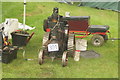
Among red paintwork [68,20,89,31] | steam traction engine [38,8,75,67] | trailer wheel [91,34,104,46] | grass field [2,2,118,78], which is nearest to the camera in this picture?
grass field [2,2,118,78]

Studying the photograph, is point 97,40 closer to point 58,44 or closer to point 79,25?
point 79,25

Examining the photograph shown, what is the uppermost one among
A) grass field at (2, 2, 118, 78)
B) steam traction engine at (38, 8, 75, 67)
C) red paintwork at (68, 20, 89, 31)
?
red paintwork at (68, 20, 89, 31)

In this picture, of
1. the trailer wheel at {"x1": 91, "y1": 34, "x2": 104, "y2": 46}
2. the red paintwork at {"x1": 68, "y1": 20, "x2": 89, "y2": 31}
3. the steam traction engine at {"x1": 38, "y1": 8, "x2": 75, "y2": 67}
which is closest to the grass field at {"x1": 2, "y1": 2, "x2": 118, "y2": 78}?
the trailer wheel at {"x1": 91, "y1": 34, "x2": 104, "y2": 46}

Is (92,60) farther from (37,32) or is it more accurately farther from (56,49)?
(37,32)

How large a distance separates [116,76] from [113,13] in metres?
15.6

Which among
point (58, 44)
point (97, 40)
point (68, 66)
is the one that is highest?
point (97, 40)

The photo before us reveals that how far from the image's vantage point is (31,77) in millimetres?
8695

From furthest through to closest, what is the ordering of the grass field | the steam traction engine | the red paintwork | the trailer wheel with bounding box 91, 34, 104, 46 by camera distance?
the red paintwork → the trailer wheel with bounding box 91, 34, 104, 46 → the steam traction engine → the grass field

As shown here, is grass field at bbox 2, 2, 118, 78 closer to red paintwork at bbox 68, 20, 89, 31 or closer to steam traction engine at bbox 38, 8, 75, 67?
steam traction engine at bbox 38, 8, 75, 67

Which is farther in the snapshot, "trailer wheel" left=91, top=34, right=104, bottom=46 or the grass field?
"trailer wheel" left=91, top=34, right=104, bottom=46

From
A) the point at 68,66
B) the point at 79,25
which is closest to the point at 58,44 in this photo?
the point at 68,66

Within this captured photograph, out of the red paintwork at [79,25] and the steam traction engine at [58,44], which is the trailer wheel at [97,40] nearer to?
the red paintwork at [79,25]

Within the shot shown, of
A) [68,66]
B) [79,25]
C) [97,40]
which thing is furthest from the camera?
[79,25]

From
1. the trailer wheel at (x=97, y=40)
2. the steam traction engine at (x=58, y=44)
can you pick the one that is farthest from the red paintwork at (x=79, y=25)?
the steam traction engine at (x=58, y=44)
